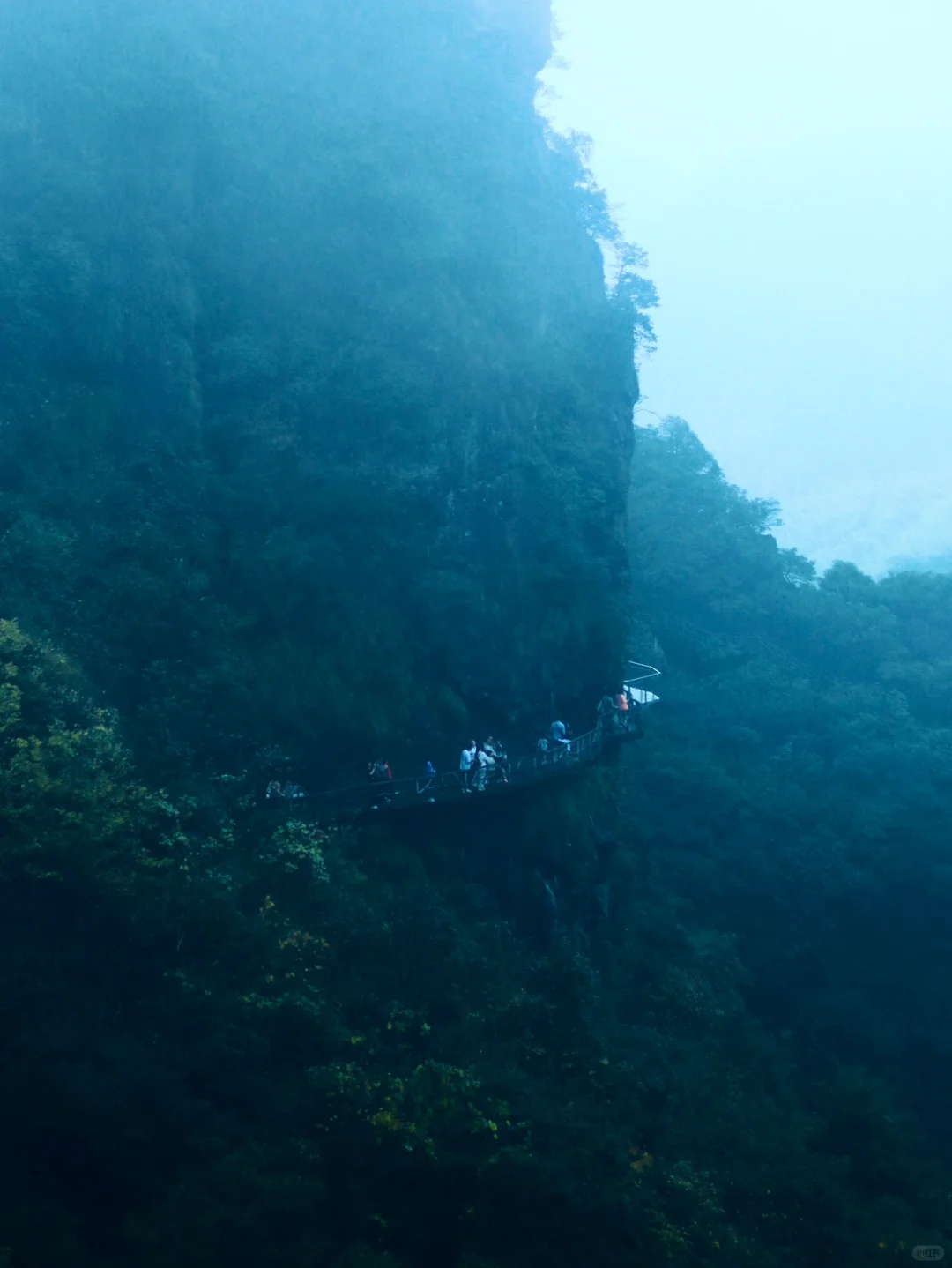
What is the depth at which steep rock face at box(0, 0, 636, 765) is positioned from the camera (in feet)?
56.2

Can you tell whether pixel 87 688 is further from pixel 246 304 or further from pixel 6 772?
pixel 246 304

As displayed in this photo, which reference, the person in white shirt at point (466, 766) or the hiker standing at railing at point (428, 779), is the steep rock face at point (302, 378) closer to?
the hiker standing at railing at point (428, 779)

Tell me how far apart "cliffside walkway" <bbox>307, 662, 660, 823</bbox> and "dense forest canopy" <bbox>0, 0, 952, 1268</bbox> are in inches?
29.5

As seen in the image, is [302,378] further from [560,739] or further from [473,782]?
[560,739]

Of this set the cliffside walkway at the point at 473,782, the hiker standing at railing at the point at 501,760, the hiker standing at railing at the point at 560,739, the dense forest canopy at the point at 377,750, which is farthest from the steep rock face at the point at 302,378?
the hiker standing at railing at the point at 501,760

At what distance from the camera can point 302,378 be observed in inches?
832

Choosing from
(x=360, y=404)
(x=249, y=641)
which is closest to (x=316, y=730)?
(x=249, y=641)

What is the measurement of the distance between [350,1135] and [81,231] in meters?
18.0

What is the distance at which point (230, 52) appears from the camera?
23.9m

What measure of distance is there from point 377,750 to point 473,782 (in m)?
2.13

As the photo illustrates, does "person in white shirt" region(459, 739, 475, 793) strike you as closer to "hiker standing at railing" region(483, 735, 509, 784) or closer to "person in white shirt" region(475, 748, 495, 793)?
"person in white shirt" region(475, 748, 495, 793)

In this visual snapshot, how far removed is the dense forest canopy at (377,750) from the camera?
12195 millimetres

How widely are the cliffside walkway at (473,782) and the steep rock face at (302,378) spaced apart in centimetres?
139

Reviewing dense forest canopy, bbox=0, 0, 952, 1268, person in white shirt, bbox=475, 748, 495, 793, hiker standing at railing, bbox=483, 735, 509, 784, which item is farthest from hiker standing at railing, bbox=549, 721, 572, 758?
person in white shirt, bbox=475, 748, 495, 793
